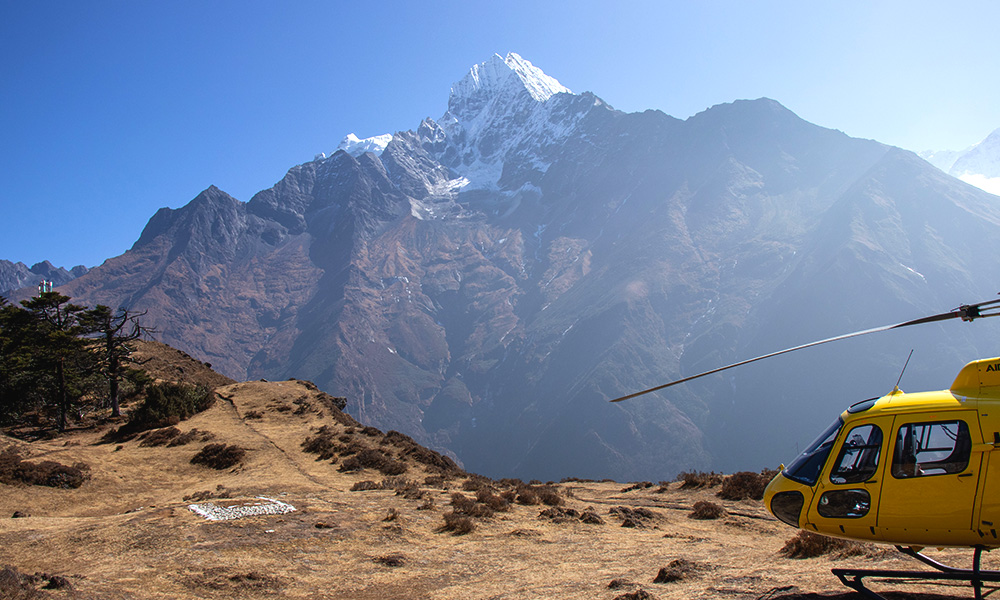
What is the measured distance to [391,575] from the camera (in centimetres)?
1347

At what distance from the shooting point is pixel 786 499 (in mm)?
10375

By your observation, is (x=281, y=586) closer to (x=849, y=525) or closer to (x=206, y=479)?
(x=849, y=525)

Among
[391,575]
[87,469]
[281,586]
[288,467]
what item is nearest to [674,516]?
[391,575]

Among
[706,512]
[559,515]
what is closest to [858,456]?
[559,515]

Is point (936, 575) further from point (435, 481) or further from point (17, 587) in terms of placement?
point (435, 481)

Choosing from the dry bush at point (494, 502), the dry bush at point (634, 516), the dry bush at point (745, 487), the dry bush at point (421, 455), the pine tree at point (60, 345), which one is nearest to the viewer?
the dry bush at point (634, 516)

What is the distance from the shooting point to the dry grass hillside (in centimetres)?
1131

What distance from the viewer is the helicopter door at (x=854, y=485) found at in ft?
30.6

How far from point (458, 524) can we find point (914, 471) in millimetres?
12629

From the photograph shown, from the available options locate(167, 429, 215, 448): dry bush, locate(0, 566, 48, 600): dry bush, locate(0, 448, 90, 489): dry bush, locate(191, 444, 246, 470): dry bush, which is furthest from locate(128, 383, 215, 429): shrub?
Result: locate(0, 566, 48, 600): dry bush

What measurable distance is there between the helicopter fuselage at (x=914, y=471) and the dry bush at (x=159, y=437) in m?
31.6

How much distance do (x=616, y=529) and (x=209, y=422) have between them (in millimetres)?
27903

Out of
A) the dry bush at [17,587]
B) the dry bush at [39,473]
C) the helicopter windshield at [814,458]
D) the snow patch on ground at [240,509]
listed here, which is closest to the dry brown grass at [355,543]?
the snow patch on ground at [240,509]

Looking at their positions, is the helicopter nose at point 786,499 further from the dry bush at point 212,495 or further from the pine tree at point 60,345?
the pine tree at point 60,345
